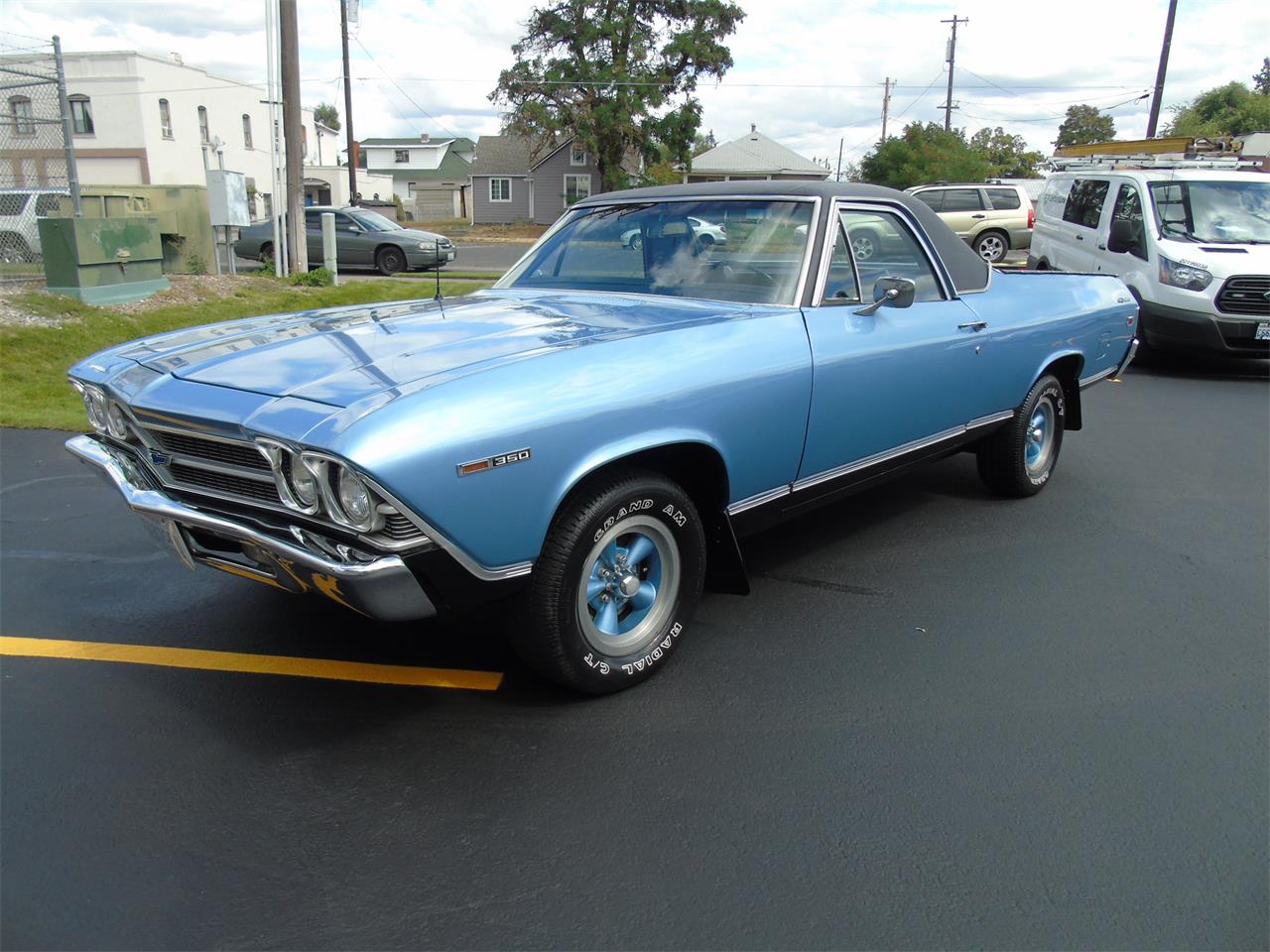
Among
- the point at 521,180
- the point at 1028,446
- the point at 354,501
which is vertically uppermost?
the point at 521,180

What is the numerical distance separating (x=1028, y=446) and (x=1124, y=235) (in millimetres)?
5295

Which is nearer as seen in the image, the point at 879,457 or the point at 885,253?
the point at 879,457

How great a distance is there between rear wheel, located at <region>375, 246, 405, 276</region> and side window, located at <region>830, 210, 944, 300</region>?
16636 millimetres

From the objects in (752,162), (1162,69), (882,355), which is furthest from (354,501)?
(752,162)

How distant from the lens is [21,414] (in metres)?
6.91

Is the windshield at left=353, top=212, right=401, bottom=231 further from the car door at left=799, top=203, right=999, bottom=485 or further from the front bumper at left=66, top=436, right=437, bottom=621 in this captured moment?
the front bumper at left=66, top=436, right=437, bottom=621

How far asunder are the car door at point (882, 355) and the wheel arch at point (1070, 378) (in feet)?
2.92

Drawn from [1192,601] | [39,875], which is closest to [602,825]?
[39,875]

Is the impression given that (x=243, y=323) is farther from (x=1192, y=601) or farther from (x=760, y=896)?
(x=1192, y=601)

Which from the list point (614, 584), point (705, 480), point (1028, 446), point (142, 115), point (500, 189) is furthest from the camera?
point (500, 189)

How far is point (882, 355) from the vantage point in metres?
3.93

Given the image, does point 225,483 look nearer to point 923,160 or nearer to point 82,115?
point 923,160

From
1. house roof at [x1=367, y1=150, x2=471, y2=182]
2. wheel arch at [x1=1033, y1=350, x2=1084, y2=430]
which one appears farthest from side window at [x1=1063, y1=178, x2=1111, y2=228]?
house roof at [x1=367, y1=150, x2=471, y2=182]

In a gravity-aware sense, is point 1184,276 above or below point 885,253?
below
